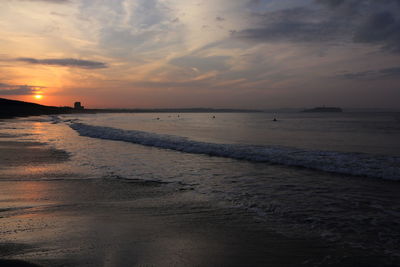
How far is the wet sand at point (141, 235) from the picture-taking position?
4.64m

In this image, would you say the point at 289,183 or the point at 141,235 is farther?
the point at 289,183

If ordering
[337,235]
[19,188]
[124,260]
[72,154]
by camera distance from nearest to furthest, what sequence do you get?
[124,260] < [337,235] < [19,188] < [72,154]

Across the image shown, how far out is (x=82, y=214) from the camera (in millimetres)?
6883

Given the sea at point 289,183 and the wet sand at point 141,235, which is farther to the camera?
the sea at point 289,183

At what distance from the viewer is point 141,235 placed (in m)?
5.63

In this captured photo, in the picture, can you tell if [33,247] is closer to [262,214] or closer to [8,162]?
[262,214]

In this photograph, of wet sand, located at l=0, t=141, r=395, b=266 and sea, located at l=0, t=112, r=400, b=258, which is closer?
wet sand, located at l=0, t=141, r=395, b=266

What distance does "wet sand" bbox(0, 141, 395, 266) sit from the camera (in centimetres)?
464

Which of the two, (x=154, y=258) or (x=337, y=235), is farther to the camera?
(x=337, y=235)

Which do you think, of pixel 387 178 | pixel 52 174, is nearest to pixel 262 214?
pixel 387 178

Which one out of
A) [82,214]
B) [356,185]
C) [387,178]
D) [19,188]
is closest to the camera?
[82,214]

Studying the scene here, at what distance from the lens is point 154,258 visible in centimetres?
466

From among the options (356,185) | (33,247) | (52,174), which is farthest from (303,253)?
(52,174)

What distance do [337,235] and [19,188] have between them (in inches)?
351
